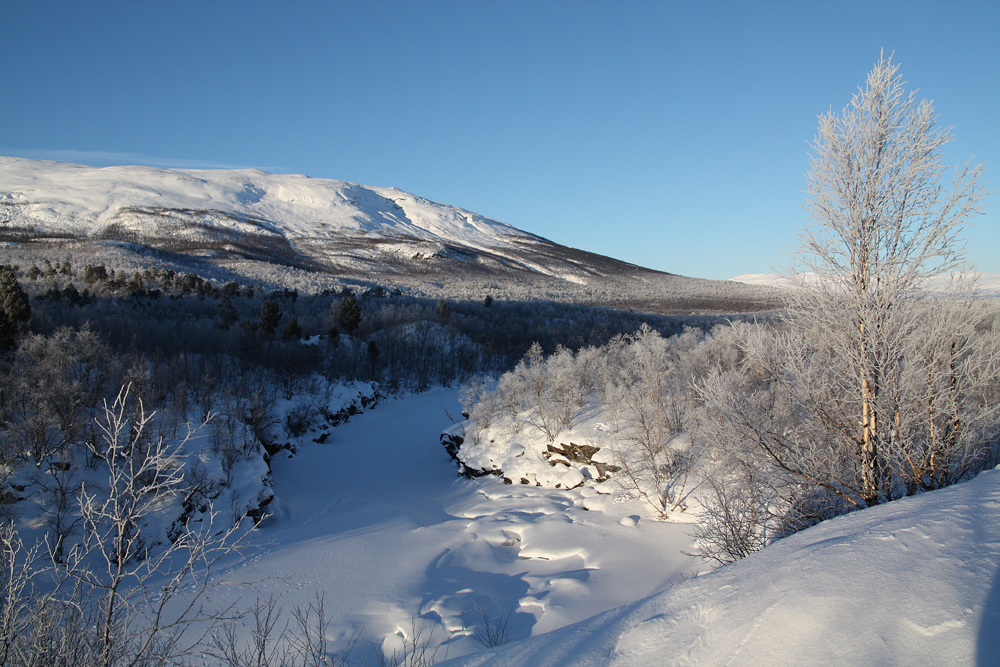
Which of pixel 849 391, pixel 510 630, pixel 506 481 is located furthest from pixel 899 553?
pixel 506 481

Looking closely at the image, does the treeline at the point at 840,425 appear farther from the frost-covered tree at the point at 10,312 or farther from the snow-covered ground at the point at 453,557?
the frost-covered tree at the point at 10,312

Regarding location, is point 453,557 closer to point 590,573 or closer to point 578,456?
point 590,573

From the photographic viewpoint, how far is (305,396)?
27.9 m

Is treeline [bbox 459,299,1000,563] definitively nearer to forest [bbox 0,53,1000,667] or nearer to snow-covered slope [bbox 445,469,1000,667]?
forest [bbox 0,53,1000,667]

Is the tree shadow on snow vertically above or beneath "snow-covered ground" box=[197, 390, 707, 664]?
above

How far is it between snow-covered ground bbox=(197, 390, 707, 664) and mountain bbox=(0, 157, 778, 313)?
59.6 metres

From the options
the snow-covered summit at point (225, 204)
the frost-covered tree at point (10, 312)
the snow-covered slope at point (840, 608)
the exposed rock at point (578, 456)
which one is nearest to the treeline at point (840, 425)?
the snow-covered slope at point (840, 608)

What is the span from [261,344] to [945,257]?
32092 millimetres

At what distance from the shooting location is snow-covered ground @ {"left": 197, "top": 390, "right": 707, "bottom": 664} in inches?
358

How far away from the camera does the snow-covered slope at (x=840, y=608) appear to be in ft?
9.12

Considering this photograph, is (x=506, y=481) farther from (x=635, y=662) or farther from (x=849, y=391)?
(x=635, y=662)

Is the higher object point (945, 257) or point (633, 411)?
point (945, 257)

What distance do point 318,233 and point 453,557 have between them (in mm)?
127827

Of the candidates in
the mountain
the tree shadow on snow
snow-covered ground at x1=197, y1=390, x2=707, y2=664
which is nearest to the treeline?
snow-covered ground at x1=197, y1=390, x2=707, y2=664
